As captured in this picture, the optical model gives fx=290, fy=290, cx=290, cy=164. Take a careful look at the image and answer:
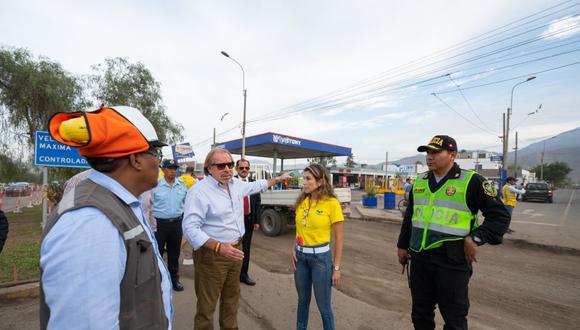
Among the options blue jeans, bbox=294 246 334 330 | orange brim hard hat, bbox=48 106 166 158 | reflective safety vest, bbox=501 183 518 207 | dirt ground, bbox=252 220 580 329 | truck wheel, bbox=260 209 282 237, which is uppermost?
orange brim hard hat, bbox=48 106 166 158

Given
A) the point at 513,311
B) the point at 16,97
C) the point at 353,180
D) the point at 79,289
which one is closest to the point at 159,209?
the point at 79,289

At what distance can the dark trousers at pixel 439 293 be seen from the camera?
2.39 meters

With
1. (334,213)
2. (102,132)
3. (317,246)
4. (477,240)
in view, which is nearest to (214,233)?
(317,246)

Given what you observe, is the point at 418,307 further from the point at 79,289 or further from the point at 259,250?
the point at 259,250

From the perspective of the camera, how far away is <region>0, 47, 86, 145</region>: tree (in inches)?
464

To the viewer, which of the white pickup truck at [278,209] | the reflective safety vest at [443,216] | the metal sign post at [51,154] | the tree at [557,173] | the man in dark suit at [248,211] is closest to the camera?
the reflective safety vest at [443,216]

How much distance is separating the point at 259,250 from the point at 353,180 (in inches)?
1728

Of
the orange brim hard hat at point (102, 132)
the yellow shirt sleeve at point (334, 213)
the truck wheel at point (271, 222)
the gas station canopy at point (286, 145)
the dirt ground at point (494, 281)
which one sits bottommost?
the dirt ground at point (494, 281)

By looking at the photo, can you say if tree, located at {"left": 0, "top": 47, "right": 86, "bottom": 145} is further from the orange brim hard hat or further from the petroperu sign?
the orange brim hard hat

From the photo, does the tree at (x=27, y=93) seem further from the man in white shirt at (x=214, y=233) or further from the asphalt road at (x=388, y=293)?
the man in white shirt at (x=214, y=233)

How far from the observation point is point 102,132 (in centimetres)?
101

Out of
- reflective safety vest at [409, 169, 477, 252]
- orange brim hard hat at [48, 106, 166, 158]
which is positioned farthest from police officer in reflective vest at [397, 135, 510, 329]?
orange brim hard hat at [48, 106, 166, 158]

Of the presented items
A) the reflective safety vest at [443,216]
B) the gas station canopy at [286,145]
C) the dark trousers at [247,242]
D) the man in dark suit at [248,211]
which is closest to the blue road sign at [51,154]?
the man in dark suit at [248,211]

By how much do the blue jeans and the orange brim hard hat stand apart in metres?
1.99
